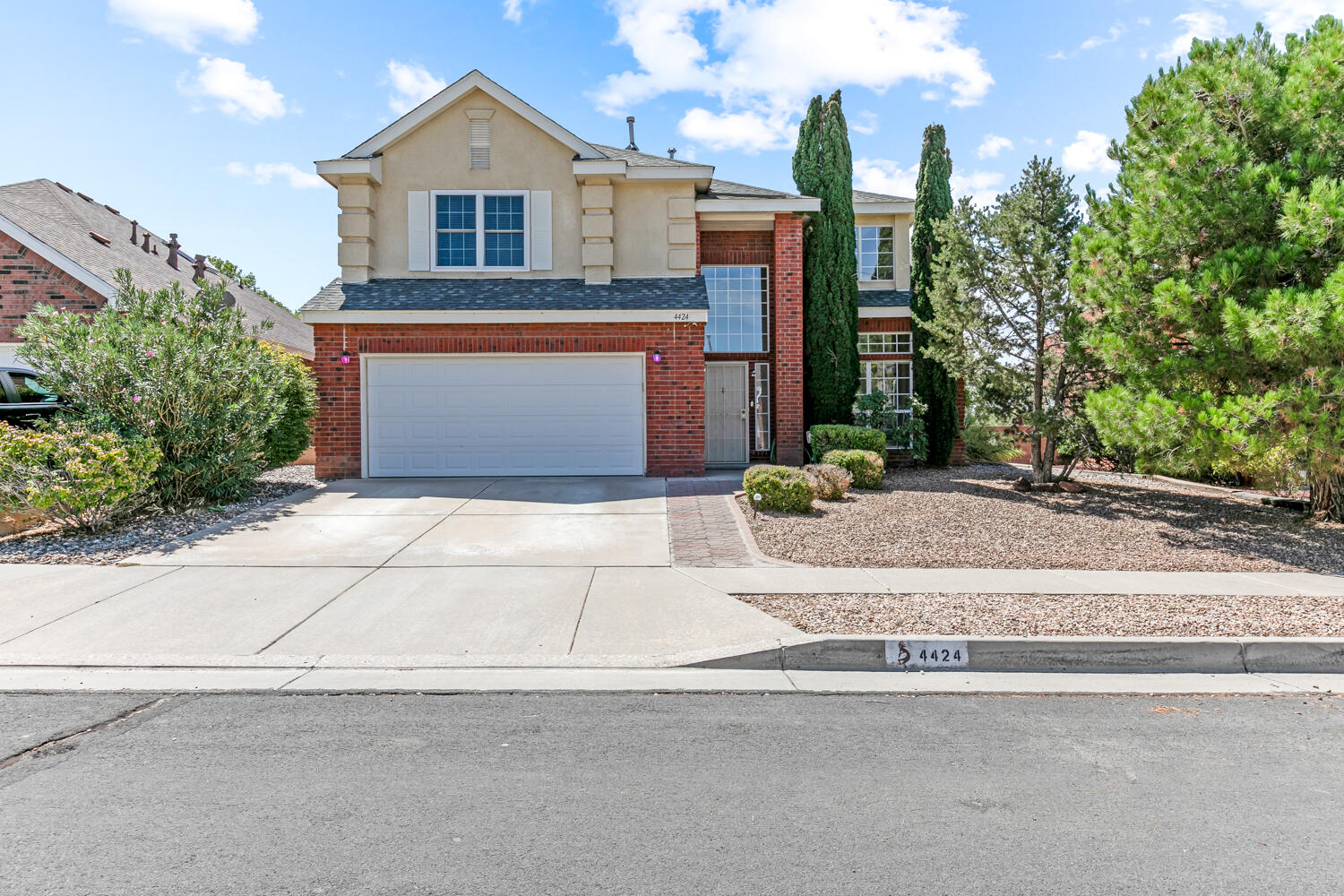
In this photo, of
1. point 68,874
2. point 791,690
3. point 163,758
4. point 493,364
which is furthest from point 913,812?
point 493,364

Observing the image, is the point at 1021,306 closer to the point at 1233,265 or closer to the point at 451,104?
the point at 1233,265

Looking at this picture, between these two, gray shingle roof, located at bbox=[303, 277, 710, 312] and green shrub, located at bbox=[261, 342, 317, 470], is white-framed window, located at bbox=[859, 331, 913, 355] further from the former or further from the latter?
green shrub, located at bbox=[261, 342, 317, 470]

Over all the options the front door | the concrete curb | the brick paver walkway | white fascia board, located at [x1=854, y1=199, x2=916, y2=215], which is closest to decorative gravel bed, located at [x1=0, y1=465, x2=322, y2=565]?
the brick paver walkway

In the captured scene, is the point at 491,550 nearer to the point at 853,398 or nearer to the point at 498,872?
the point at 498,872

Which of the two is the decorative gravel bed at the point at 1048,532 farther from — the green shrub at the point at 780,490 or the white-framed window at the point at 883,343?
the white-framed window at the point at 883,343

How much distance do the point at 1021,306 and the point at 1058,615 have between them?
7.49 m

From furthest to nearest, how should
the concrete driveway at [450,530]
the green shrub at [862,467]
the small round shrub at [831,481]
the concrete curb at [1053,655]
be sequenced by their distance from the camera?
the green shrub at [862,467]
the small round shrub at [831,481]
the concrete driveway at [450,530]
the concrete curb at [1053,655]

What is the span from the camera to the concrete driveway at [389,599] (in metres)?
5.64

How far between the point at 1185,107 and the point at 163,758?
459 inches

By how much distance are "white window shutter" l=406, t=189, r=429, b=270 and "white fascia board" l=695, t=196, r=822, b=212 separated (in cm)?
519

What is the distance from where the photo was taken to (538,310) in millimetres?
13625

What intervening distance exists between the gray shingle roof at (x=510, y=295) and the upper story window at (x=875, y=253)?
4.88 meters

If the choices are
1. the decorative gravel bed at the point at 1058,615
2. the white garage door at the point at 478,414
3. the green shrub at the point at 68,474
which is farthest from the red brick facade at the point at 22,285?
the decorative gravel bed at the point at 1058,615

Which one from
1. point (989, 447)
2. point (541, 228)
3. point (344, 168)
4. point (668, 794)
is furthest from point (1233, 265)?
point (344, 168)
